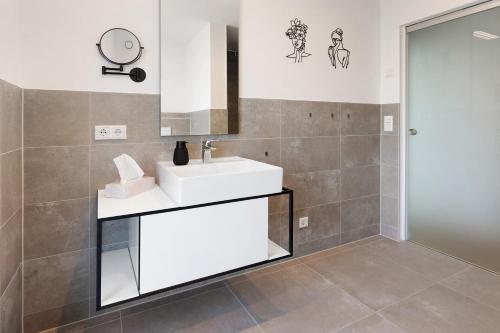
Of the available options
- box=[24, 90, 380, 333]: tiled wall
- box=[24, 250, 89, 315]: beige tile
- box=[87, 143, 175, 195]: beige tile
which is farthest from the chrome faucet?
box=[24, 250, 89, 315]: beige tile

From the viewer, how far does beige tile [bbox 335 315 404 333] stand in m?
1.62

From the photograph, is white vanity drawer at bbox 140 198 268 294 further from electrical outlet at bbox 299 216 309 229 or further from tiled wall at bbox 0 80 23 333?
electrical outlet at bbox 299 216 309 229

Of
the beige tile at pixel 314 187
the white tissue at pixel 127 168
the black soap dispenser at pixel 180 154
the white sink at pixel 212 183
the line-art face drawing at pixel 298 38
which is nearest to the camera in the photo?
the white sink at pixel 212 183

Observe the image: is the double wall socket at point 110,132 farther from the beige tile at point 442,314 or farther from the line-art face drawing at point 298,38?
the beige tile at point 442,314

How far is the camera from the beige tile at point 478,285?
6.24 feet

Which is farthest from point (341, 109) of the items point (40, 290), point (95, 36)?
point (40, 290)

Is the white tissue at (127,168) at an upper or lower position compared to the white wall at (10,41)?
lower

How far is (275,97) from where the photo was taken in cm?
230

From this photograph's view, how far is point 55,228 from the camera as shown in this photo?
166 centimetres

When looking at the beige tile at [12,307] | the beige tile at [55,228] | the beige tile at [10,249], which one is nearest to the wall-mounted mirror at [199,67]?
the beige tile at [55,228]

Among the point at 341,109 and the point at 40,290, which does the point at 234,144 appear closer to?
the point at 341,109

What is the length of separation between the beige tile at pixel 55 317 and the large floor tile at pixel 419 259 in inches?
91.8

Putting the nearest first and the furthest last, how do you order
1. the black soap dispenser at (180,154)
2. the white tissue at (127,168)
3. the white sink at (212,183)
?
the white sink at (212,183), the white tissue at (127,168), the black soap dispenser at (180,154)

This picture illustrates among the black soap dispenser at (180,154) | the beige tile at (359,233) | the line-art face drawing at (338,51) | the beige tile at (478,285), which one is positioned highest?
the line-art face drawing at (338,51)
